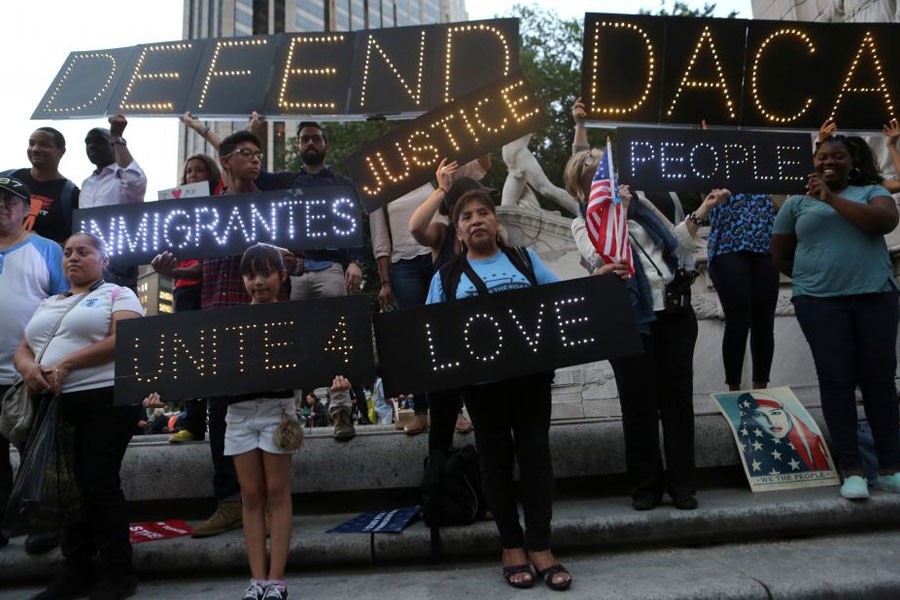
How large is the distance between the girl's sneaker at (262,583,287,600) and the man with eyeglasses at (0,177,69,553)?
2036mm

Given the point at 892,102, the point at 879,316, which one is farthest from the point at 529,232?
the point at 879,316

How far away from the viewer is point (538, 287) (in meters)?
3.02

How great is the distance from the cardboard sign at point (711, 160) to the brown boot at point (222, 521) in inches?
126

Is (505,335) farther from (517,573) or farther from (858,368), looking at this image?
(858,368)

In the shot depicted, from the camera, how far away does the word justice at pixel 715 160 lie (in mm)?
3967

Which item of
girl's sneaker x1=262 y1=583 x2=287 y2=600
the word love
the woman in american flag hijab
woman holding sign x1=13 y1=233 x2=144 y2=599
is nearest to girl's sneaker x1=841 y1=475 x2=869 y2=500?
the woman in american flag hijab

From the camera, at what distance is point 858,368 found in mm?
3699

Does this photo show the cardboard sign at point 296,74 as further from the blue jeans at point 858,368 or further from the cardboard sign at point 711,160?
the blue jeans at point 858,368

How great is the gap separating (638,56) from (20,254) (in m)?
4.41

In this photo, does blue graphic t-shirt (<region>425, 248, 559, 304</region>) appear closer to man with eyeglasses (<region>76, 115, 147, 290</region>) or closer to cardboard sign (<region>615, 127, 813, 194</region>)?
cardboard sign (<region>615, 127, 813, 194</region>)

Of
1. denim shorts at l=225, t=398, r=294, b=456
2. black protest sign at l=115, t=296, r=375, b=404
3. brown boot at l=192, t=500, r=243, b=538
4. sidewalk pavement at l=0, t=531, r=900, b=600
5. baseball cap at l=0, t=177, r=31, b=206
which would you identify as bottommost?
sidewalk pavement at l=0, t=531, r=900, b=600

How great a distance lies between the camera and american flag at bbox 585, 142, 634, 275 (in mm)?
3311

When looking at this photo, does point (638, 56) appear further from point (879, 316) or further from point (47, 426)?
point (47, 426)

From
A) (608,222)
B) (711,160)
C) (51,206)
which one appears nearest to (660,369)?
(608,222)
